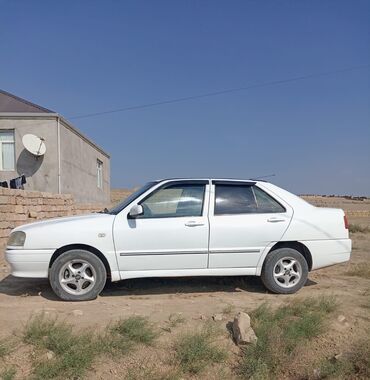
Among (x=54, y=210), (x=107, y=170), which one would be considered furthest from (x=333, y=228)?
(x=107, y=170)

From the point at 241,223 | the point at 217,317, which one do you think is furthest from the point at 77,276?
the point at 241,223

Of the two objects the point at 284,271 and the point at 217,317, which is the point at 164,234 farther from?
the point at 284,271

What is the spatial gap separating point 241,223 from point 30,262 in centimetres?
281

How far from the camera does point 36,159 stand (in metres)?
16.6

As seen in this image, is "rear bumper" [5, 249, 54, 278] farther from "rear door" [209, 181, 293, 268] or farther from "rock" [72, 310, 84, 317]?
"rear door" [209, 181, 293, 268]

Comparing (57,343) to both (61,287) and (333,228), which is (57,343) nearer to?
(61,287)

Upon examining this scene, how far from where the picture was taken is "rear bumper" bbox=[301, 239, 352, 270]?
5.90 m

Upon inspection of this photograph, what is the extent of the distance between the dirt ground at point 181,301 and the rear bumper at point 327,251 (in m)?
0.43

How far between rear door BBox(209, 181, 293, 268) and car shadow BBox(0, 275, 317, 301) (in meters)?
0.63

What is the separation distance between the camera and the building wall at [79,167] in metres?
17.4

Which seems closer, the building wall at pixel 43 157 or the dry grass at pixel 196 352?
the dry grass at pixel 196 352

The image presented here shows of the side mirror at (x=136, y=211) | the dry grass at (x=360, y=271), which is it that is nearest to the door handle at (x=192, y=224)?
the side mirror at (x=136, y=211)

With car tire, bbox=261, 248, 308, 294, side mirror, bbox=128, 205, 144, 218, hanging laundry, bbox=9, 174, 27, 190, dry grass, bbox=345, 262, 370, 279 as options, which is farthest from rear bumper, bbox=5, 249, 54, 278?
hanging laundry, bbox=9, 174, 27, 190

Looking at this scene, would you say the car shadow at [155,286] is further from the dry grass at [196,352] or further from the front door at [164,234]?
the dry grass at [196,352]
